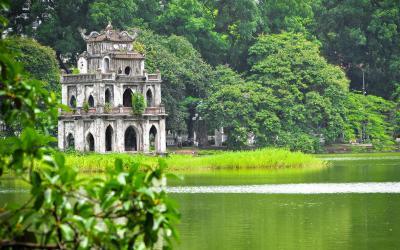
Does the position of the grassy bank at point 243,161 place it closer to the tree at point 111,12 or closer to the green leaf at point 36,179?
the tree at point 111,12

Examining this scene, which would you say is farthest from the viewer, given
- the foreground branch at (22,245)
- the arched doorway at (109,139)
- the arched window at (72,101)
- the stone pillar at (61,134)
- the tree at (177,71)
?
the tree at (177,71)

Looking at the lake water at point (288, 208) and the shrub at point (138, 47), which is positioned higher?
the shrub at point (138, 47)

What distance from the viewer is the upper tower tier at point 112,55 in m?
54.1

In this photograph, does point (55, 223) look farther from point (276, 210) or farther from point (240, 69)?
point (240, 69)

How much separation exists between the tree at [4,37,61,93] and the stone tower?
2226 millimetres

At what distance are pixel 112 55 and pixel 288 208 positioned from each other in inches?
1056

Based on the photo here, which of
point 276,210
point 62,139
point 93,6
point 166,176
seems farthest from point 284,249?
point 93,6

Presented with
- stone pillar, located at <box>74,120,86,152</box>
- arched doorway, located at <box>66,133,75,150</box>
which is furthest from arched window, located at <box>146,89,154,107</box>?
arched doorway, located at <box>66,133,75,150</box>

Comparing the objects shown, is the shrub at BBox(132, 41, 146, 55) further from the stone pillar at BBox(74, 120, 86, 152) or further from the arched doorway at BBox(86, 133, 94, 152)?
the stone pillar at BBox(74, 120, 86, 152)

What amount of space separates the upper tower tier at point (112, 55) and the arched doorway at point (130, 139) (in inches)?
110

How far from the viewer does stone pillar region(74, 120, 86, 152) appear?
52.3 m

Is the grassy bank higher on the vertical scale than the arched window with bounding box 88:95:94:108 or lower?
lower

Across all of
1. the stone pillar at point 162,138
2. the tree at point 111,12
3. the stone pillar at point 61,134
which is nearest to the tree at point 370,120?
the tree at point 111,12

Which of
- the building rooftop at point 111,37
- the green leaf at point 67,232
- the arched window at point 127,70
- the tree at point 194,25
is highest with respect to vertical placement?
the tree at point 194,25
